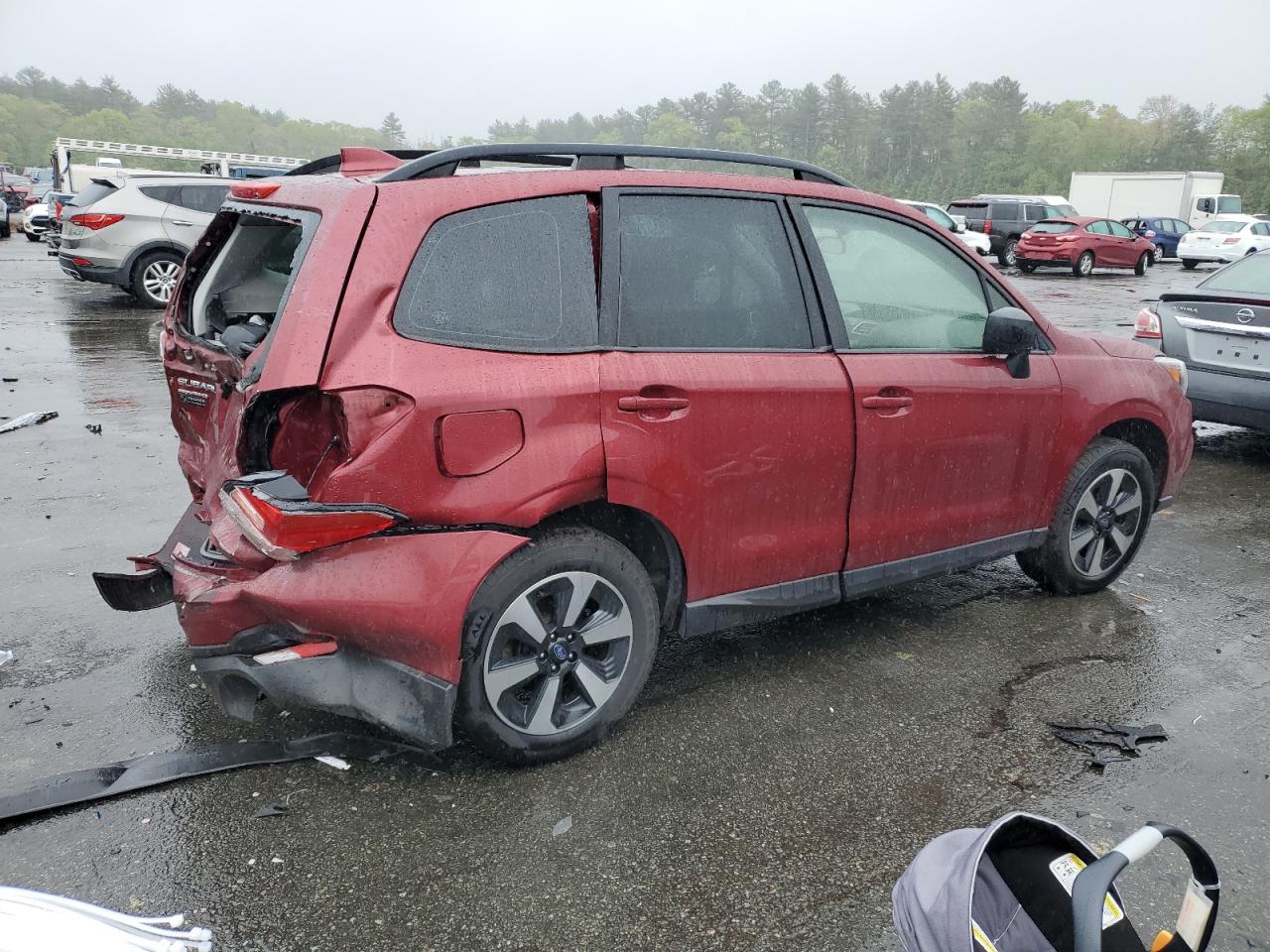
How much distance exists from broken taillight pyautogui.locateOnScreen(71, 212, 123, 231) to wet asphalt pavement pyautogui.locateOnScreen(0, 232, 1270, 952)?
9920 millimetres

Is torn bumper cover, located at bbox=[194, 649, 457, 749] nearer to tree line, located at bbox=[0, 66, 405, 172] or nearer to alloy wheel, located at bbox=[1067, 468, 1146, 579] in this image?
alloy wheel, located at bbox=[1067, 468, 1146, 579]

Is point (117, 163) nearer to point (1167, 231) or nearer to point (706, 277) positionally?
point (706, 277)

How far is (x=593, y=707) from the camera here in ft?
10.3

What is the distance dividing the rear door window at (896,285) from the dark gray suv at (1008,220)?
2531cm

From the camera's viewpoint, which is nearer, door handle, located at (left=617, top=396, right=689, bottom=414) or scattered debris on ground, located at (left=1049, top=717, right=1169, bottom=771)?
door handle, located at (left=617, top=396, right=689, bottom=414)

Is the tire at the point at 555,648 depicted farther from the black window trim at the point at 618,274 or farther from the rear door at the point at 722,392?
the black window trim at the point at 618,274

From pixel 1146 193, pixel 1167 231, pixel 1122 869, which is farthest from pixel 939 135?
pixel 1122 869

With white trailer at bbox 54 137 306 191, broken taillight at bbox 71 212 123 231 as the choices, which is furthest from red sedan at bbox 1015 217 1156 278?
broken taillight at bbox 71 212 123 231

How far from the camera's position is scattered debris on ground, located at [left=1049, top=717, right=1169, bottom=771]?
325 centimetres

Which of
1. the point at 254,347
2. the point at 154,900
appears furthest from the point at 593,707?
the point at 254,347

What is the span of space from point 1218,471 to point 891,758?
5249 mm

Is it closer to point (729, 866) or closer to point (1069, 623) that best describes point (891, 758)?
point (729, 866)

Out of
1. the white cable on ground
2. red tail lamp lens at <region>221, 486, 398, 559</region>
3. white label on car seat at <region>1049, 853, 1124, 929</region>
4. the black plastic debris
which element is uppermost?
red tail lamp lens at <region>221, 486, 398, 559</region>

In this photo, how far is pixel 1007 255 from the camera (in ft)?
91.6
